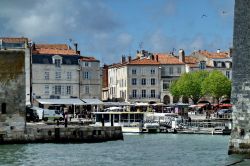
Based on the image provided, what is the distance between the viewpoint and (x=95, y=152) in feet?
131

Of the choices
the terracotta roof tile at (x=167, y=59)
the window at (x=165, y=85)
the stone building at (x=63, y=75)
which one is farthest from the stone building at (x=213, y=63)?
the stone building at (x=63, y=75)

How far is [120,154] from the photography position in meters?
39.1

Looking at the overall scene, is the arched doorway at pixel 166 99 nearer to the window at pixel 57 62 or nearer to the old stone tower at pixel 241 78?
the window at pixel 57 62

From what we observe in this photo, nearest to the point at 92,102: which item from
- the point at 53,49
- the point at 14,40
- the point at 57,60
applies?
the point at 57,60

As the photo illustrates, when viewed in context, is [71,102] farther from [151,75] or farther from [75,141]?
[75,141]

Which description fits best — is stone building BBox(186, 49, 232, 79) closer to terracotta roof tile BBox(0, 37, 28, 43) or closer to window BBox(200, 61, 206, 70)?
window BBox(200, 61, 206, 70)

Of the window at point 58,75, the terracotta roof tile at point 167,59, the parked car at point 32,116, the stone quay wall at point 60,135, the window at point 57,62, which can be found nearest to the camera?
the stone quay wall at point 60,135

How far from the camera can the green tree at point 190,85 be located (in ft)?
301

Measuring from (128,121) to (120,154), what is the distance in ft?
85.1

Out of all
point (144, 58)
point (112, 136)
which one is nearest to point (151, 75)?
point (144, 58)

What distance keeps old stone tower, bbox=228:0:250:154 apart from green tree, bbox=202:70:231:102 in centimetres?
5757

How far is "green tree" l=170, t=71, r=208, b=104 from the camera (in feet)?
301

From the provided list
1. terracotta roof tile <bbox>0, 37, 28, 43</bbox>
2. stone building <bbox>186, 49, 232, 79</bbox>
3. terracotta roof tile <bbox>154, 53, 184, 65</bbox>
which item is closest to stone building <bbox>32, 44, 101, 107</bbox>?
terracotta roof tile <bbox>0, 37, 28, 43</bbox>

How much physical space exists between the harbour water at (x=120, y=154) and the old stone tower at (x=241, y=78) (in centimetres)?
94
